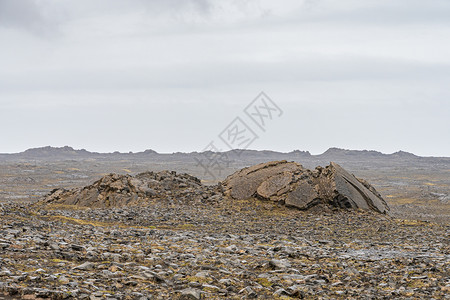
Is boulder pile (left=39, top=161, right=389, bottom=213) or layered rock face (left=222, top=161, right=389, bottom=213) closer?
layered rock face (left=222, top=161, right=389, bottom=213)

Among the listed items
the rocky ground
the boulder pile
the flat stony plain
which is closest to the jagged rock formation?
the boulder pile

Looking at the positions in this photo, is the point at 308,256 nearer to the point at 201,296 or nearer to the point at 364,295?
the point at 364,295

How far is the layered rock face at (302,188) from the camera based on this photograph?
27719 mm

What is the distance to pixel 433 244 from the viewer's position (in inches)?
703

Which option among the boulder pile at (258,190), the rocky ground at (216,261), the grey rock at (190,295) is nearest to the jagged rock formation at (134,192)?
the boulder pile at (258,190)

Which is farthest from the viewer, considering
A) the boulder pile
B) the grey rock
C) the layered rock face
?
the boulder pile

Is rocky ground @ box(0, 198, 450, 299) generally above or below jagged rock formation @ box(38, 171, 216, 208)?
below

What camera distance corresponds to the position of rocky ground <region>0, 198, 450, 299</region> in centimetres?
978

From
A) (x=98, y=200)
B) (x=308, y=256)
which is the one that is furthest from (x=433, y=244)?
(x=98, y=200)

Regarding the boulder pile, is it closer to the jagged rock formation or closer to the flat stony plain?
the jagged rock formation

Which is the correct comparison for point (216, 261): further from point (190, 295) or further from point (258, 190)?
point (258, 190)

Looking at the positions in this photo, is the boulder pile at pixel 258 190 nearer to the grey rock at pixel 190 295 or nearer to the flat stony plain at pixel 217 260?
the flat stony plain at pixel 217 260

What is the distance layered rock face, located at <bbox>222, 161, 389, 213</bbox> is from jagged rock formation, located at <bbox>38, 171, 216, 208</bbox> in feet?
8.33

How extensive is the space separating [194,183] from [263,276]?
74.7ft
